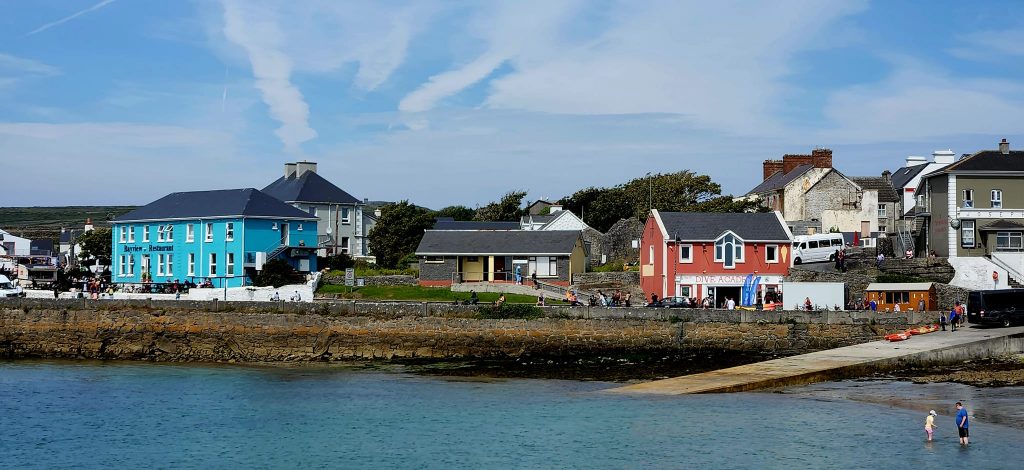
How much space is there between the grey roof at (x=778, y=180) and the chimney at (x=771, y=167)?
710 millimetres

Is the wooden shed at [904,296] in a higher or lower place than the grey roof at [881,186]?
lower

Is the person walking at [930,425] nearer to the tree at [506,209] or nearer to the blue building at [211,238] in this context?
the blue building at [211,238]

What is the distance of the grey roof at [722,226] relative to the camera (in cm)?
6250

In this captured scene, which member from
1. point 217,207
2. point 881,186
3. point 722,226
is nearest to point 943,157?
point 881,186

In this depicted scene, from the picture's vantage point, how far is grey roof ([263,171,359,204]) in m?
96.1

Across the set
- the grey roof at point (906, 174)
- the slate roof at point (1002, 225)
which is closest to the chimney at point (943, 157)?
the grey roof at point (906, 174)

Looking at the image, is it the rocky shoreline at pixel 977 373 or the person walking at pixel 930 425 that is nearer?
the person walking at pixel 930 425

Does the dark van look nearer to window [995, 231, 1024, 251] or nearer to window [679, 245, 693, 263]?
window [995, 231, 1024, 251]

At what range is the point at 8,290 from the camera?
63594 millimetres

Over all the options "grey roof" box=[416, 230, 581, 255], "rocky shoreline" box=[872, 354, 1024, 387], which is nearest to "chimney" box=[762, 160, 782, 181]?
"grey roof" box=[416, 230, 581, 255]

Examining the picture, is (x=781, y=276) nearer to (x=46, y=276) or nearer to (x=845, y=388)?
(x=845, y=388)

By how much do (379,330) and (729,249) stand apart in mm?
21707

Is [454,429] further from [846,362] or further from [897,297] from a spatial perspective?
[897,297]

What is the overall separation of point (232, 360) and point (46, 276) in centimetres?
5477
